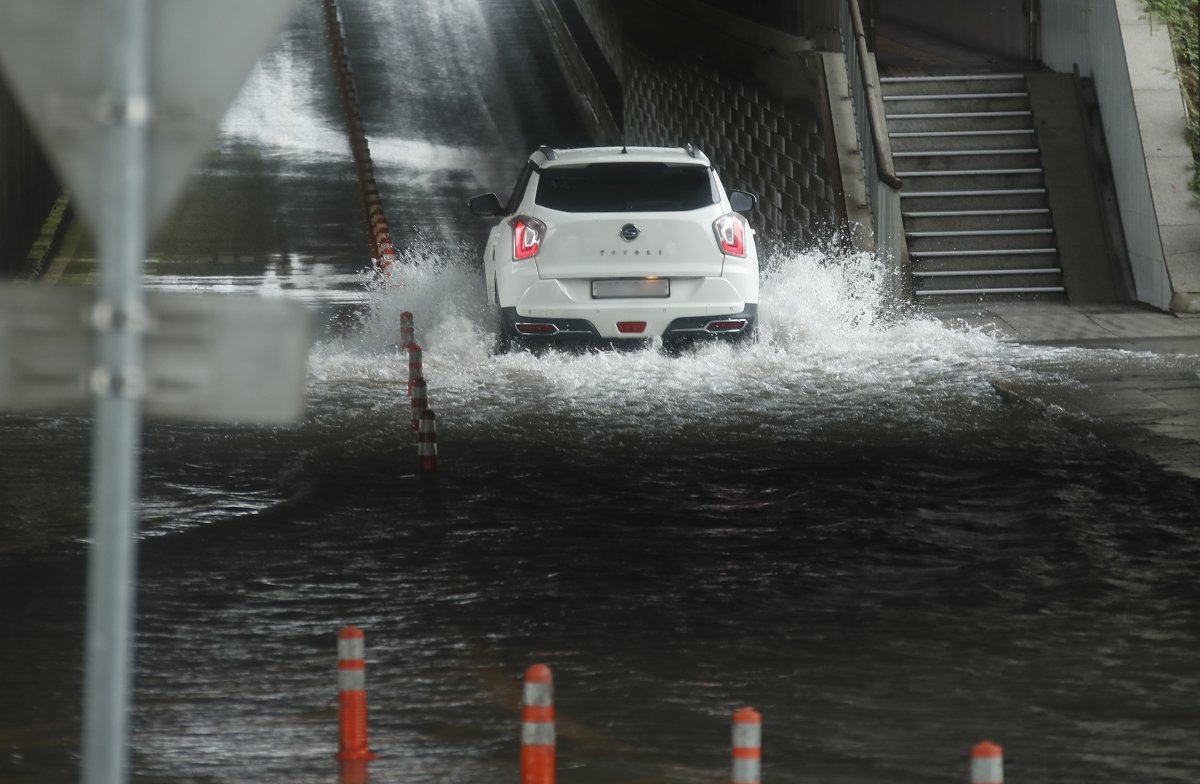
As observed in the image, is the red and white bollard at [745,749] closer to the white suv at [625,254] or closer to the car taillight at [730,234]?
the white suv at [625,254]

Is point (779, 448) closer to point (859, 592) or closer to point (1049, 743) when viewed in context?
point (859, 592)

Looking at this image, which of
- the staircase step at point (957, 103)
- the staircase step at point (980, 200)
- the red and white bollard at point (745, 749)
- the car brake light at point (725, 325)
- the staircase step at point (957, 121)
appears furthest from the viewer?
the staircase step at point (957, 103)

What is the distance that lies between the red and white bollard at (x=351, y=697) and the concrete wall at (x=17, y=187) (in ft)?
57.8

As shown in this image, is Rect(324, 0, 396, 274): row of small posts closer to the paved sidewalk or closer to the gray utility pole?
the paved sidewalk

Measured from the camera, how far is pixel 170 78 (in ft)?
9.89

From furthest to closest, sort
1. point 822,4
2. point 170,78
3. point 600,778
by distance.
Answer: point 822,4 → point 600,778 → point 170,78

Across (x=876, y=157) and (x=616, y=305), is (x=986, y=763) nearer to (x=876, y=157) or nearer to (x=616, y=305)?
(x=616, y=305)

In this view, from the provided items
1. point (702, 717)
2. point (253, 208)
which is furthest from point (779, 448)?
point (253, 208)

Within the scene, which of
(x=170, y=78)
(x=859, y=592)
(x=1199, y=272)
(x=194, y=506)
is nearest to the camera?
(x=170, y=78)

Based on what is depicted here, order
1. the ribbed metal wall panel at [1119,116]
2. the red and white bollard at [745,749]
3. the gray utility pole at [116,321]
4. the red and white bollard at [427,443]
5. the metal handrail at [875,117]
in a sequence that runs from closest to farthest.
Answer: the gray utility pole at [116,321] → the red and white bollard at [745,749] → the red and white bollard at [427,443] → the metal handrail at [875,117] → the ribbed metal wall panel at [1119,116]

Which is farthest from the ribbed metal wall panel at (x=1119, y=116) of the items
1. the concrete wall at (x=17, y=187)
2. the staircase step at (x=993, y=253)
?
the concrete wall at (x=17, y=187)

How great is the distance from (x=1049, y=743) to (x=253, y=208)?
22.8 m

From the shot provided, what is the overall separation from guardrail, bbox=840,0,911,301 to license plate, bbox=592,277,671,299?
4921mm

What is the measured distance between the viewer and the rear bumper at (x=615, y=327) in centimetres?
1527
